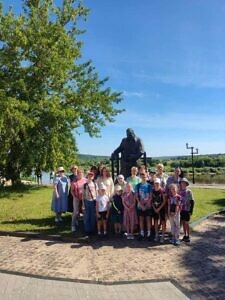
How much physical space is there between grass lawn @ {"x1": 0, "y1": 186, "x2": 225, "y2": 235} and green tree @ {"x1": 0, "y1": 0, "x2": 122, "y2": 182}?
2.27 metres

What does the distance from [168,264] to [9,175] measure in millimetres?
17070

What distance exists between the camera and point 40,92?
73.7 ft

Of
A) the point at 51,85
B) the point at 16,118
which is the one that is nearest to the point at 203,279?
the point at 16,118

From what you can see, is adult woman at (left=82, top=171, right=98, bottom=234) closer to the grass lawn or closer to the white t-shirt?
the white t-shirt

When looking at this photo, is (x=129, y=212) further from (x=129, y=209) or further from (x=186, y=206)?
(x=186, y=206)

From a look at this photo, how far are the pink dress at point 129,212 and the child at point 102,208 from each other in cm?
45

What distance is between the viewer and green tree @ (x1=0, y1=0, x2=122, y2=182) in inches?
830

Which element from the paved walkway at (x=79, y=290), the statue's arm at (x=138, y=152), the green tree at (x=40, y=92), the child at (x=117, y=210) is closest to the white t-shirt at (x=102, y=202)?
the child at (x=117, y=210)

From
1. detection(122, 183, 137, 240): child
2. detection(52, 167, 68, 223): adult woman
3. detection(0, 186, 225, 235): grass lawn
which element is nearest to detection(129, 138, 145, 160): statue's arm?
detection(52, 167, 68, 223): adult woman

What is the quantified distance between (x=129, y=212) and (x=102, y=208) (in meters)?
0.68

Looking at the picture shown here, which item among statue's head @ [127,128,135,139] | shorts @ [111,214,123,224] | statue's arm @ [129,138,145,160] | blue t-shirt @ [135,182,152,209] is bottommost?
shorts @ [111,214,123,224]

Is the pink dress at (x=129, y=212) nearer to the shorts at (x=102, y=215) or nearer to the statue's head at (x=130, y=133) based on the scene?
the shorts at (x=102, y=215)

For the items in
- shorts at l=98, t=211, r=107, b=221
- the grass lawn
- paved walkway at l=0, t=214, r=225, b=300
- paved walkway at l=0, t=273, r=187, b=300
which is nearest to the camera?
paved walkway at l=0, t=273, r=187, b=300

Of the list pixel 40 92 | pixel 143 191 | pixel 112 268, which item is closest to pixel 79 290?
pixel 112 268
